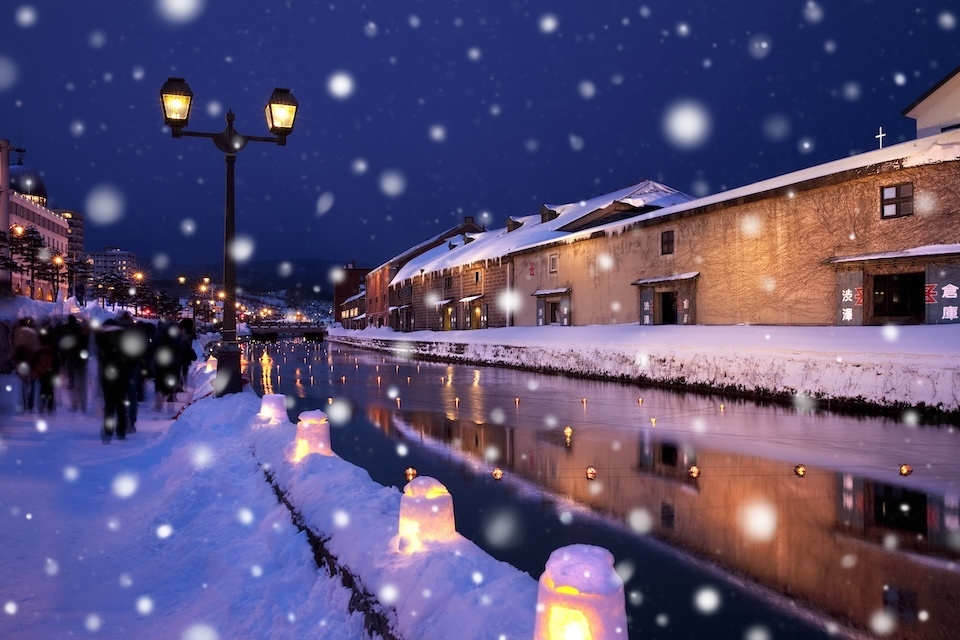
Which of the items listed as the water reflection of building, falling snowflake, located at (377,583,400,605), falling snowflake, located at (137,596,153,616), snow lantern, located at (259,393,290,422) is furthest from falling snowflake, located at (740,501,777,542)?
snow lantern, located at (259,393,290,422)

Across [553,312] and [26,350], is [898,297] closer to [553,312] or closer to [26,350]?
[553,312]

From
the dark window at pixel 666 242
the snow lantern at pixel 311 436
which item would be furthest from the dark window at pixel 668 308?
the snow lantern at pixel 311 436

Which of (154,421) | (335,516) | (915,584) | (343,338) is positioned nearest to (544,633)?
(335,516)

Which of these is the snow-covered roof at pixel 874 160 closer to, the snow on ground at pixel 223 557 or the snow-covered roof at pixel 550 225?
the snow-covered roof at pixel 550 225

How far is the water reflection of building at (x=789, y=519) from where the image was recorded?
13.5 ft

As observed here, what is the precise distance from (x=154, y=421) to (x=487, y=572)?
396 inches

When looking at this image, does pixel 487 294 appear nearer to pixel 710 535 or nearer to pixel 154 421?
pixel 154 421

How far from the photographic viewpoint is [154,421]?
11.4m

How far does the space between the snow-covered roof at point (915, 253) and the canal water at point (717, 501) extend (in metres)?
7.72

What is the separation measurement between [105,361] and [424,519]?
7.59m

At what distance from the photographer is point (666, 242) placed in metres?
26.6

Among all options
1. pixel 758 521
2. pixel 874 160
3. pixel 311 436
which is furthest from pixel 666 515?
pixel 874 160

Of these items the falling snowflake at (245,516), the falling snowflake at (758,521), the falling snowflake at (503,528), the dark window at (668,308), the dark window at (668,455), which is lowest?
the falling snowflake at (503,528)

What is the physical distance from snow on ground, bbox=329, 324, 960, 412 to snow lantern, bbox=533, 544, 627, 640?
12.3m
